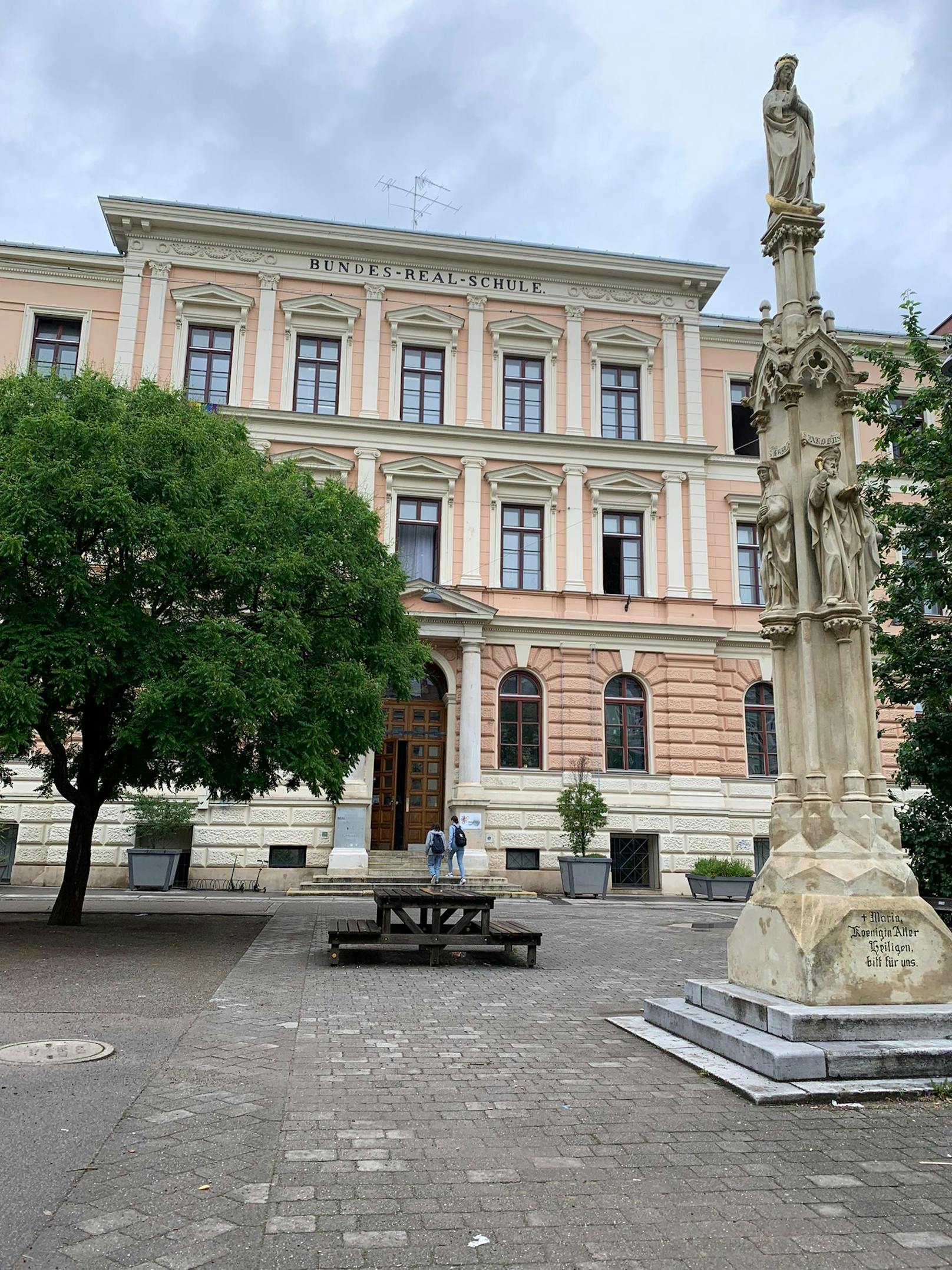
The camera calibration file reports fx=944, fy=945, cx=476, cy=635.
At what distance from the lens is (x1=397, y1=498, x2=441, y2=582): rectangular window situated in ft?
83.7

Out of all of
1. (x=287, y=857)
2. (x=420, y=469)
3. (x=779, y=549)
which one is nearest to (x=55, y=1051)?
(x=779, y=549)

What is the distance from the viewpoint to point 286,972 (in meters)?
10.1

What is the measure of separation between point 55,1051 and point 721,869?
18.9m

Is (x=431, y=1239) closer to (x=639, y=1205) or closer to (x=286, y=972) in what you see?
(x=639, y=1205)

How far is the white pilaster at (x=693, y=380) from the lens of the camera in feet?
88.7

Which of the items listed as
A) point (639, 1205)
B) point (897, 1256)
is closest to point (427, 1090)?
point (639, 1205)

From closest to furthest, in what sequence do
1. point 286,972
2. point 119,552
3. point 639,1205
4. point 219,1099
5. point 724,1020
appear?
point 639,1205
point 219,1099
point 724,1020
point 286,972
point 119,552

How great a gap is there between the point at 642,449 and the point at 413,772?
11019 millimetres

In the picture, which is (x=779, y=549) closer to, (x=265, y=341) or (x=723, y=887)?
(x=723, y=887)

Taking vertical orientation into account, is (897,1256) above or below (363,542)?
A: below

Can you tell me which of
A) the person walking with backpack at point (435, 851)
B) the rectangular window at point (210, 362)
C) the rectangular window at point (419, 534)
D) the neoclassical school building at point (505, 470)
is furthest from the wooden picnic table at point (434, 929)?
the rectangular window at point (210, 362)

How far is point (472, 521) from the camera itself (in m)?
25.5

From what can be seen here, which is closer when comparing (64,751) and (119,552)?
(119,552)

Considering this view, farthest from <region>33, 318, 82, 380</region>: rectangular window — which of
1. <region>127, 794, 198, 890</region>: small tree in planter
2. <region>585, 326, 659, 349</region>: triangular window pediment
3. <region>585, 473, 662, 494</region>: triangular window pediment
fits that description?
<region>585, 473, 662, 494</region>: triangular window pediment
